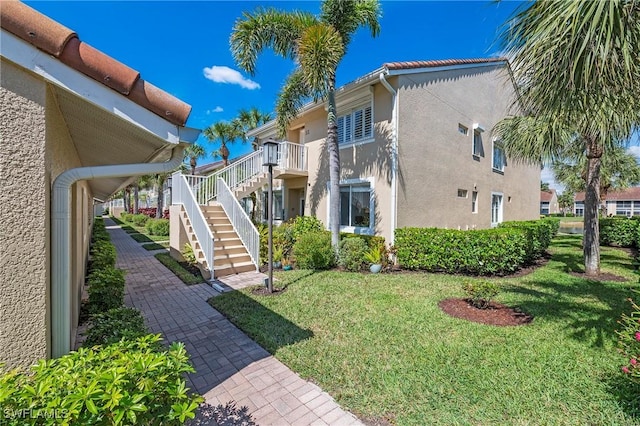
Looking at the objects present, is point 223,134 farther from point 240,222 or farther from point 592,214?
point 592,214

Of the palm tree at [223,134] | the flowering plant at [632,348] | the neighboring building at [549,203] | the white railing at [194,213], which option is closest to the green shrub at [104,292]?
the white railing at [194,213]

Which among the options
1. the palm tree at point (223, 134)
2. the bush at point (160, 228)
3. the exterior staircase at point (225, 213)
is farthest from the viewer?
the palm tree at point (223, 134)

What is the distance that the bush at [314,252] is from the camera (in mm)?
9992

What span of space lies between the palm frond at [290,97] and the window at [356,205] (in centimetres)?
379

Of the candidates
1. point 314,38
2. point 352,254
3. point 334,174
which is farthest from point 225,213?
point 314,38

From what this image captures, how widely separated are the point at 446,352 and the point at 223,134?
25.0 metres

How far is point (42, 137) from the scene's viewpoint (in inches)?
86.0

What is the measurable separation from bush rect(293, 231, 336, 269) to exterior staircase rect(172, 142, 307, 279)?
59.8 inches

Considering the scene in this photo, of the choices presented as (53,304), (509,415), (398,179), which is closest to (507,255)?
(398,179)

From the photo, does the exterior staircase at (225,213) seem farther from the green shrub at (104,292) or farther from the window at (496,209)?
the window at (496,209)

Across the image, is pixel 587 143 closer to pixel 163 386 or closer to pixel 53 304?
pixel 163 386

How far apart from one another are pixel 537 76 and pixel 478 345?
4.16 metres

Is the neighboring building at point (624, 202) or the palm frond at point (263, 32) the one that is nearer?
the palm frond at point (263, 32)

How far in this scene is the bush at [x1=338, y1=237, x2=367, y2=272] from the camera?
991 centimetres
